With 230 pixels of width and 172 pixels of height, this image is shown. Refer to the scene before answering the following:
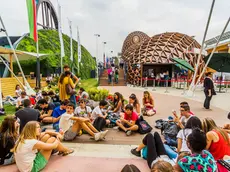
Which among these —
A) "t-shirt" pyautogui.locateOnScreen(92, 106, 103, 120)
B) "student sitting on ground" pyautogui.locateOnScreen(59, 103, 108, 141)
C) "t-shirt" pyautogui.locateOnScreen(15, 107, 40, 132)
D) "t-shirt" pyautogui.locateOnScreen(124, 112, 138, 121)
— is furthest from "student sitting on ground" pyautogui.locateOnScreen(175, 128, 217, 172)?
"t-shirt" pyautogui.locateOnScreen(92, 106, 103, 120)

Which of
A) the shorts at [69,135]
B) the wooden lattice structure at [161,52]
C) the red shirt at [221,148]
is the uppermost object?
the wooden lattice structure at [161,52]

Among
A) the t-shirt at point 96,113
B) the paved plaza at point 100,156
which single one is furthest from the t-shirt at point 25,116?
the t-shirt at point 96,113

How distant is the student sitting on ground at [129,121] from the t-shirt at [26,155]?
285 cm

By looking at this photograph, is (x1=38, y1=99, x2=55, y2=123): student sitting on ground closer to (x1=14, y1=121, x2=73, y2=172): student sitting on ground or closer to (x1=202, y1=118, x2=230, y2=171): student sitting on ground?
(x1=14, y1=121, x2=73, y2=172): student sitting on ground

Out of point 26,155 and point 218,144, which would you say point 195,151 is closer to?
point 218,144

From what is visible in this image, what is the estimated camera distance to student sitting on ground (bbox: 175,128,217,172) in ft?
7.57

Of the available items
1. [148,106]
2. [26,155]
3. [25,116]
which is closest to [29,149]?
[26,155]

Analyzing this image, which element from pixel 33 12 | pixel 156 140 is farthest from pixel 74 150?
pixel 33 12

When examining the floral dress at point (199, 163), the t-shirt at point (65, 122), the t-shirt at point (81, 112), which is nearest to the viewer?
the floral dress at point (199, 163)

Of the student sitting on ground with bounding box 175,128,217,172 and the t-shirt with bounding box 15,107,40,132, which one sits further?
the t-shirt with bounding box 15,107,40,132

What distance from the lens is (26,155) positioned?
3266 millimetres

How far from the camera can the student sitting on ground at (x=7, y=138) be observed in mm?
3520

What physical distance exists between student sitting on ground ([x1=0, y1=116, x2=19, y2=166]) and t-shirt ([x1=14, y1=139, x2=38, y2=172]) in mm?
390

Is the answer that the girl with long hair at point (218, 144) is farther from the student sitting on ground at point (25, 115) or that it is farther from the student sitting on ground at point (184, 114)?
the student sitting on ground at point (25, 115)
